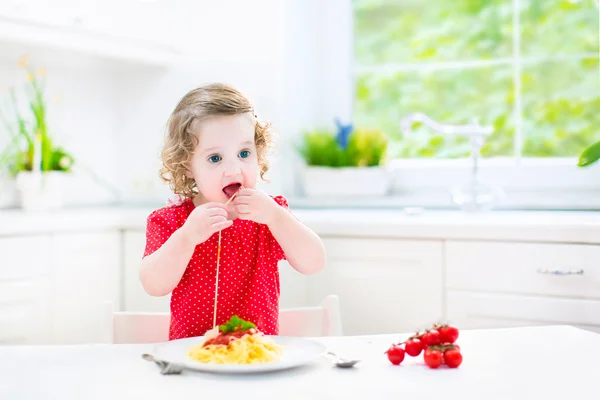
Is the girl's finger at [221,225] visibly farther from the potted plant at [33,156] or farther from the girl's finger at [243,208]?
the potted plant at [33,156]

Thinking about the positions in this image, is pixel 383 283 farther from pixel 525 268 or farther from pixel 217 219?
pixel 217 219

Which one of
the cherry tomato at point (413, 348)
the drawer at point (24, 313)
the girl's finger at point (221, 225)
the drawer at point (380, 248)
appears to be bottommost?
the drawer at point (24, 313)

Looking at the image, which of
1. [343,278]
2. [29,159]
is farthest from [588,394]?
[29,159]

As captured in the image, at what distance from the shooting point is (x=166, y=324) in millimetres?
1508

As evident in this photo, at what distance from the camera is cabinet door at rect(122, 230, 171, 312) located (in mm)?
2576

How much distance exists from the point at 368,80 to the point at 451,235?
110cm

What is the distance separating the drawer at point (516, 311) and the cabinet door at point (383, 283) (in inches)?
2.3

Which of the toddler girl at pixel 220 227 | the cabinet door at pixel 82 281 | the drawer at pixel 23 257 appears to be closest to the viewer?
the toddler girl at pixel 220 227

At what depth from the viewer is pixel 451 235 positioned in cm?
221

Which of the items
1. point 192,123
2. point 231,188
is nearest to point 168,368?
point 231,188

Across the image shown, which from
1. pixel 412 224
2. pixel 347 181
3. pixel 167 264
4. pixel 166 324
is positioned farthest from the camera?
pixel 347 181

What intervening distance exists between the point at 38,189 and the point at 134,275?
46 centimetres

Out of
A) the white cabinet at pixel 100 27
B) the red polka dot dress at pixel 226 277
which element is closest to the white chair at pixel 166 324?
the red polka dot dress at pixel 226 277

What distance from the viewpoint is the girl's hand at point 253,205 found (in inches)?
52.2
